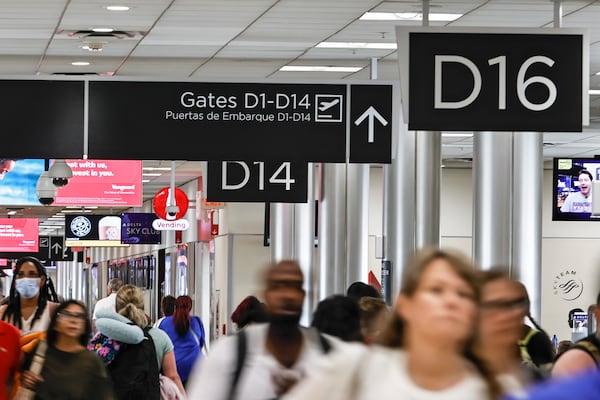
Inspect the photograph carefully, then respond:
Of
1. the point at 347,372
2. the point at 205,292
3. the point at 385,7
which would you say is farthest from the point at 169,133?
the point at 205,292

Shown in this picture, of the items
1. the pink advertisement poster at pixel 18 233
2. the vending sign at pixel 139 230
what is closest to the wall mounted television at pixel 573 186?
the vending sign at pixel 139 230

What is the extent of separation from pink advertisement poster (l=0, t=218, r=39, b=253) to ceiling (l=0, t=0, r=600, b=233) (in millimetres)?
30842

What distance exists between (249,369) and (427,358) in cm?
160

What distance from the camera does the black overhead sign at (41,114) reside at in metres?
10.7

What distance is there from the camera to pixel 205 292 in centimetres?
2923

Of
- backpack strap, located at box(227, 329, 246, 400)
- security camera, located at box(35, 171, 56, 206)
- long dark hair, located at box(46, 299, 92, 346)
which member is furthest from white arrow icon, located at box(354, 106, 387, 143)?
security camera, located at box(35, 171, 56, 206)

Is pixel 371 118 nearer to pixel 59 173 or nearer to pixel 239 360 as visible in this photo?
pixel 239 360

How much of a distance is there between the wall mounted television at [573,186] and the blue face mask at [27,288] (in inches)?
463

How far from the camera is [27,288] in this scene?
26.7 feet

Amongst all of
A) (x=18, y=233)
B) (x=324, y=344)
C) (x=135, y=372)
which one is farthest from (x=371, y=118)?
(x=18, y=233)

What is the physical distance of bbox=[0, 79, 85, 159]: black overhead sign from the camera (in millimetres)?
10703

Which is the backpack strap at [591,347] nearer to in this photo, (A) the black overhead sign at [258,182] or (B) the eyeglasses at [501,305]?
(B) the eyeglasses at [501,305]

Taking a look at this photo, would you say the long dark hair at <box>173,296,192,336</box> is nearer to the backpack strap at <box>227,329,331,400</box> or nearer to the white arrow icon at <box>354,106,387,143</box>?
the white arrow icon at <box>354,106,387,143</box>

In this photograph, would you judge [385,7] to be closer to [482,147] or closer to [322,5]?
[322,5]
